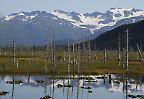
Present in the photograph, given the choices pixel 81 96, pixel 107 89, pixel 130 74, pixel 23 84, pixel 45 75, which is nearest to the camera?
pixel 81 96

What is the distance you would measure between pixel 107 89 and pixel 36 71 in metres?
48.4

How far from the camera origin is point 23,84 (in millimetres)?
108188

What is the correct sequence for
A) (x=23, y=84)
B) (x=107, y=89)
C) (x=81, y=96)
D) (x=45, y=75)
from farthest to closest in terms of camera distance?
(x=45, y=75) → (x=23, y=84) → (x=107, y=89) → (x=81, y=96)

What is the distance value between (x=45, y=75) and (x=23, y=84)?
2529 cm

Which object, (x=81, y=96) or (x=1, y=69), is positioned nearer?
(x=81, y=96)

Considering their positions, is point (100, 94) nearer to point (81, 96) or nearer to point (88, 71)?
point (81, 96)

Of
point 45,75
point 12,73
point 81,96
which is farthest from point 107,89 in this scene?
point 12,73

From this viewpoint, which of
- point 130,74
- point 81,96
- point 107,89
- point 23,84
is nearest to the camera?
point 81,96

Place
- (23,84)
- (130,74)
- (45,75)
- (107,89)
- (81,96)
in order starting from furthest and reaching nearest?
1. (130,74)
2. (45,75)
3. (23,84)
4. (107,89)
5. (81,96)

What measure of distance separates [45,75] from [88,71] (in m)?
18.2

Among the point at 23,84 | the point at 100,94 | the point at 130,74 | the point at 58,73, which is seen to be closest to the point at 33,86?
the point at 23,84

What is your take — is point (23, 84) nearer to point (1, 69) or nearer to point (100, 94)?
point (100, 94)

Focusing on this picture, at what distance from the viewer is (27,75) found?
A: 134 metres

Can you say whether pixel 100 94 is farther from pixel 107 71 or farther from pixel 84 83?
pixel 107 71
